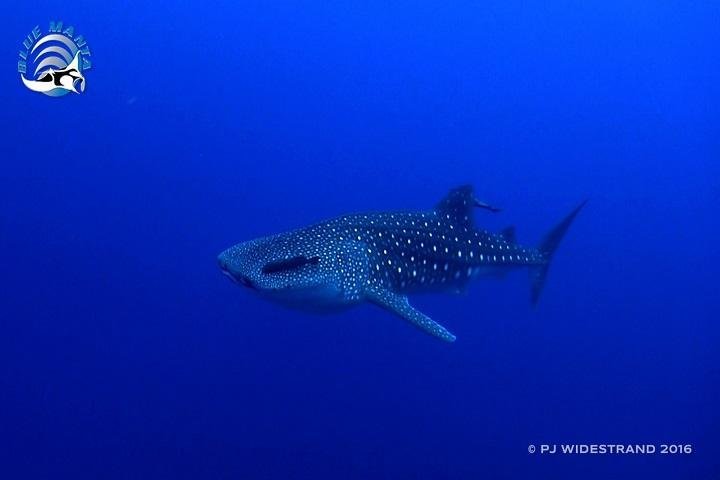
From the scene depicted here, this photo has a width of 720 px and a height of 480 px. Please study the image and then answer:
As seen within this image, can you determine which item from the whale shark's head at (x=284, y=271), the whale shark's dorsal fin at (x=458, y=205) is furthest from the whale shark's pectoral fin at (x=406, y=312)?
the whale shark's dorsal fin at (x=458, y=205)

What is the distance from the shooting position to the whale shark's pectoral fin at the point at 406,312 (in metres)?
5.91

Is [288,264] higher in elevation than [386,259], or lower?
lower

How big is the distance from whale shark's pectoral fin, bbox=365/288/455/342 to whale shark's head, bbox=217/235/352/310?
0.45 metres

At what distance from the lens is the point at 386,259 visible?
6621 mm

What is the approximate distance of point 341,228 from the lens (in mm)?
6410

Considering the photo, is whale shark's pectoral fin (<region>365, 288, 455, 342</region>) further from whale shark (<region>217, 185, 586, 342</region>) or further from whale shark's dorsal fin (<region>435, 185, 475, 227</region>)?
whale shark's dorsal fin (<region>435, 185, 475, 227</region>)

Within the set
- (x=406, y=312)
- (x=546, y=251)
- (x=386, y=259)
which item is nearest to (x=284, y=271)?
(x=406, y=312)

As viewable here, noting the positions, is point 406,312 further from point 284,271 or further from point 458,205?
point 458,205

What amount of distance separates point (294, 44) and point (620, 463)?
17.3 m

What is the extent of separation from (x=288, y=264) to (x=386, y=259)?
143 centimetres

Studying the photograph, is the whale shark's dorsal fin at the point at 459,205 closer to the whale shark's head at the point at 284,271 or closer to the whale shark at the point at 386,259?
the whale shark at the point at 386,259

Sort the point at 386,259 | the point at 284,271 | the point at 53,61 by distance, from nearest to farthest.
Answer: the point at 284,271 → the point at 386,259 → the point at 53,61

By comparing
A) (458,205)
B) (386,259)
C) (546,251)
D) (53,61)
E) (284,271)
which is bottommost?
(284,271)

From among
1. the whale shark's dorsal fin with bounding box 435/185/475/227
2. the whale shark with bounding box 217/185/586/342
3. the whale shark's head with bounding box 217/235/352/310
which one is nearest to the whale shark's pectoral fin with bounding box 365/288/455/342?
the whale shark with bounding box 217/185/586/342
